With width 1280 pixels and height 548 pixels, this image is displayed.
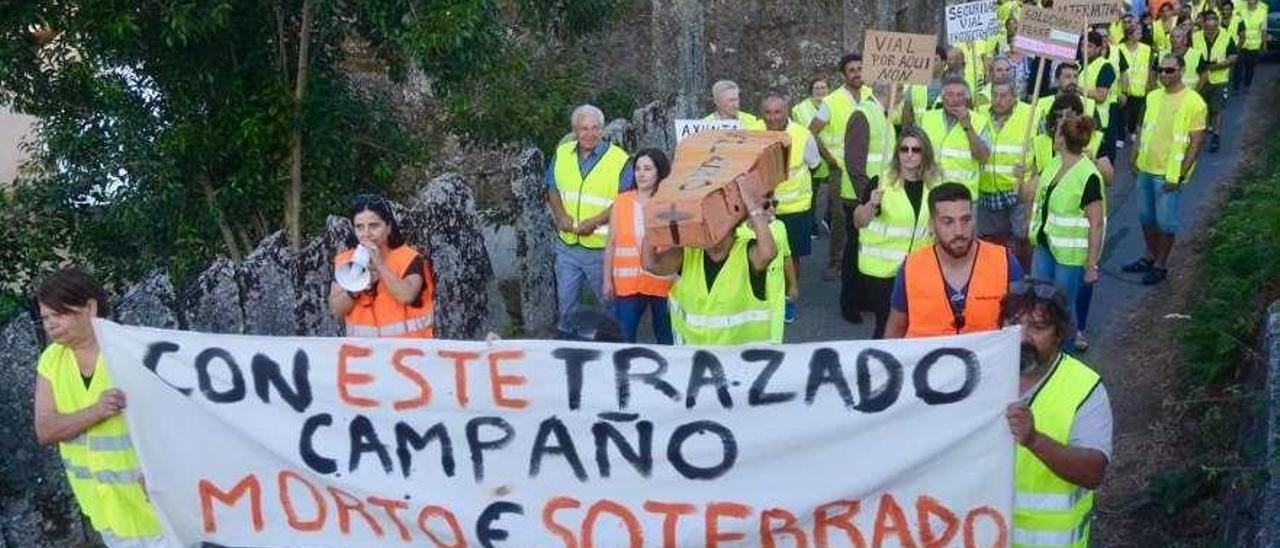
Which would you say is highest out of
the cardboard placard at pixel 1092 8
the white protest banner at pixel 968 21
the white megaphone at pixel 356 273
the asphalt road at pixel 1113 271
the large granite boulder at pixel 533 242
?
the cardboard placard at pixel 1092 8

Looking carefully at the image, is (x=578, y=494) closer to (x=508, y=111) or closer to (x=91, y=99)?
(x=91, y=99)

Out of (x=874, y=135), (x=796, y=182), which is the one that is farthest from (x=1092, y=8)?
(x=796, y=182)

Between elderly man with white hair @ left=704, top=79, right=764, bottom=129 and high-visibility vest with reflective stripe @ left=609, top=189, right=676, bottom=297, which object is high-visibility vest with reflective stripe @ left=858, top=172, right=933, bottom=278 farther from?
elderly man with white hair @ left=704, top=79, right=764, bottom=129

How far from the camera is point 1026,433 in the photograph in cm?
489

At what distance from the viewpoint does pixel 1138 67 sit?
17.4m

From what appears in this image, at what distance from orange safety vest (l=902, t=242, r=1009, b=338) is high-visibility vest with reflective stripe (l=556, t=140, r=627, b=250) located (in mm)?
3383

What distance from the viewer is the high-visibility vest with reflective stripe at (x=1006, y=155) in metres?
10.4

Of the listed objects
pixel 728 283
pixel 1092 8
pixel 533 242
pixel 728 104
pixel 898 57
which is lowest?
pixel 533 242

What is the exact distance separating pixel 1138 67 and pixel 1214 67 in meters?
1.03

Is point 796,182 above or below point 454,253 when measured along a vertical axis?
above

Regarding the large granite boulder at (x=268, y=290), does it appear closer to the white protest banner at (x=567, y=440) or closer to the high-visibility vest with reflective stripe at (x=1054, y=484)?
the white protest banner at (x=567, y=440)

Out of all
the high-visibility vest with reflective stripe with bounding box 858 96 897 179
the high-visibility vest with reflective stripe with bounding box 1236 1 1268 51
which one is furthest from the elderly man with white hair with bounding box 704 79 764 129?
the high-visibility vest with reflective stripe with bounding box 1236 1 1268 51

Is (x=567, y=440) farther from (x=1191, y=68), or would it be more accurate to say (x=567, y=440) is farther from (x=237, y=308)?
(x=1191, y=68)

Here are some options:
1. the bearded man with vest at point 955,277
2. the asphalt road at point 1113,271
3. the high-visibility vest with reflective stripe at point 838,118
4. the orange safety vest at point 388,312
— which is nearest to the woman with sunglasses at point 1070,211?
the asphalt road at point 1113,271
